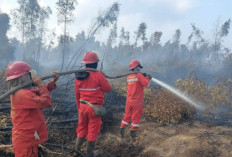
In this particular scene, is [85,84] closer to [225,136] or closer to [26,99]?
[26,99]

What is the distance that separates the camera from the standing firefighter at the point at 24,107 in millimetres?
2627

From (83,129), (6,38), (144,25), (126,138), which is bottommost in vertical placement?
(126,138)

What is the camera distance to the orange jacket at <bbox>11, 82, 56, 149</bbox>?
2.62 m

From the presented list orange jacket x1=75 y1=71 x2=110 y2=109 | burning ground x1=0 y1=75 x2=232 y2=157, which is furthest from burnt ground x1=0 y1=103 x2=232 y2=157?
orange jacket x1=75 y1=71 x2=110 y2=109

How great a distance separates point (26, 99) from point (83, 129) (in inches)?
66.2

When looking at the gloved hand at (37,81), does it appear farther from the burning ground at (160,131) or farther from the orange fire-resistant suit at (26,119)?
the burning ground at (160,131)

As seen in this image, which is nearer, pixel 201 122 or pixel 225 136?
pixel 225 136

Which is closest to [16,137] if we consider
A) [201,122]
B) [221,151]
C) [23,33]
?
[221,151]

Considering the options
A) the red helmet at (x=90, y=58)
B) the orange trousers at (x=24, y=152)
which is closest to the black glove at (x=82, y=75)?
the red helmet at (x=90, y=58)

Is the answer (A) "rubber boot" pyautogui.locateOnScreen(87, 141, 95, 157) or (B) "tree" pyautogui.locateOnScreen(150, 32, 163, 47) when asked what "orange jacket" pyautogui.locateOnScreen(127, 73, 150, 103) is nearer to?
(A) "rubber boot" pyautogui.locateOnScreen(87, 141, 95, 157)

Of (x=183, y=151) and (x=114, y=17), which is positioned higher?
(x=114, y=17)

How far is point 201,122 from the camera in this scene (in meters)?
6.73

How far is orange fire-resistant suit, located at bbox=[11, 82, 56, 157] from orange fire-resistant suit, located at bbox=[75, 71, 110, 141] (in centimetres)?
115

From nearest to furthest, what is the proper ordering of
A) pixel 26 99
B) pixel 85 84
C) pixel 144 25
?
pixel 26 99 → pixel 85 84 → pixel 144 25
